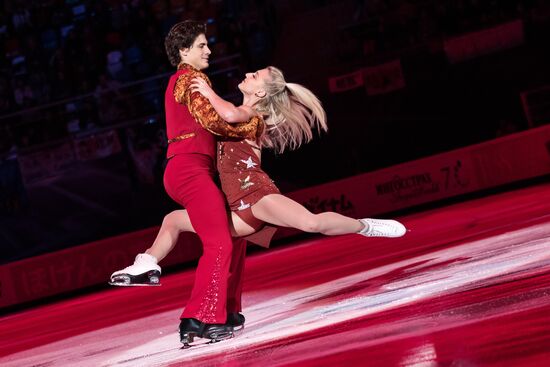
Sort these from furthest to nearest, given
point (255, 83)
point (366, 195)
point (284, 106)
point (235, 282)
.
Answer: point (366, 195) → point (284, 106) → point (255, 83) → point (235, 282)

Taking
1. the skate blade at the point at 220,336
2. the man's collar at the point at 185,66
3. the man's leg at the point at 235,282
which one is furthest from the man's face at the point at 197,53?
the skate blade at the point at 220,336

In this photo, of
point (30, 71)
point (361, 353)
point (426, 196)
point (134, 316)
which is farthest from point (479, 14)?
point (361, 353)

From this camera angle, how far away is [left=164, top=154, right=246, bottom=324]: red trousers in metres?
3.69

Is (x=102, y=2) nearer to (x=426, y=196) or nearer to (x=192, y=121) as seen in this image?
(x=426, y=196)

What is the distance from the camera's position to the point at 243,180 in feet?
13.3

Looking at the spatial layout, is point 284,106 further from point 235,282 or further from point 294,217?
point 235,282

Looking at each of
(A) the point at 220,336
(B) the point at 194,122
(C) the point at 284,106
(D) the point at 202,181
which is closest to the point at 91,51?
(C) the point at 284,106

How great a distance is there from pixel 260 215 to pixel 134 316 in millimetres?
2468

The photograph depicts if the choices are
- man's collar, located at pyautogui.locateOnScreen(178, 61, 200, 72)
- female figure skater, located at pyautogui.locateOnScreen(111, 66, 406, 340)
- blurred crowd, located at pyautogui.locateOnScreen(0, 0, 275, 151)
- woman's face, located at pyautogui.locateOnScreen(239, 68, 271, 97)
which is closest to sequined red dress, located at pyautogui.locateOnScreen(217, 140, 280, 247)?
female figure skater, located at pyautogui.locateOnScreen(111, 66, 406, 340)

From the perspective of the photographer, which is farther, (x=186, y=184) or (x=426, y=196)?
(x=426, y=196)

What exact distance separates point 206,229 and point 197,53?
34.0 inches

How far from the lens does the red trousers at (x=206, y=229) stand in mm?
3689

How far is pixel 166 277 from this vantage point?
1024 cm

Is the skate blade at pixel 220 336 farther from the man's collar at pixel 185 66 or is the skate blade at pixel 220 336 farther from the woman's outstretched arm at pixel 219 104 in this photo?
the man's collar at pixel 185 66
